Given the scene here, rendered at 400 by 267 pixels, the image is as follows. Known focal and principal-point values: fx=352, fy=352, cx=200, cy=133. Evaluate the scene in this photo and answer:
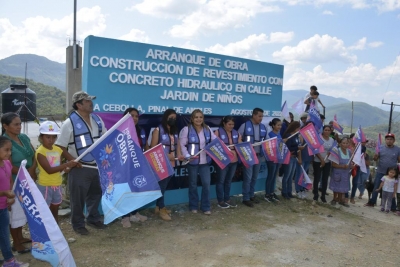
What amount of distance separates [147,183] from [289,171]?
4197mm

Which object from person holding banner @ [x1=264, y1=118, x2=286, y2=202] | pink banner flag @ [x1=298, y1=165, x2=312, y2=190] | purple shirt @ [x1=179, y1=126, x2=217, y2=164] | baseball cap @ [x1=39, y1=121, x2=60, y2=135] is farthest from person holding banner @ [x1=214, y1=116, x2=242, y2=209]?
baseball cap @ [x1=39, y1=121, x2=60, y2=135]

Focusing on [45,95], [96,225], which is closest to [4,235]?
[96,225]

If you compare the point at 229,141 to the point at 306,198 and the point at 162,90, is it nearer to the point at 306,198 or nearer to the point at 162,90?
the point at 162,90

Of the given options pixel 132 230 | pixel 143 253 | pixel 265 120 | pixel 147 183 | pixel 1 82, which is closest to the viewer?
pixel 147 183

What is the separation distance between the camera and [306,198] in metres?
8.02

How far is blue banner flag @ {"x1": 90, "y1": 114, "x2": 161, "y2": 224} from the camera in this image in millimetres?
4078

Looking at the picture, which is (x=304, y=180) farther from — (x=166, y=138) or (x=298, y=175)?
(x=166, y=138)

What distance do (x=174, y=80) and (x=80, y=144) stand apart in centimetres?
243

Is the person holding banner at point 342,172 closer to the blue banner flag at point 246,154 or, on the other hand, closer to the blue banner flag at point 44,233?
the blue banner flag at point 246,154

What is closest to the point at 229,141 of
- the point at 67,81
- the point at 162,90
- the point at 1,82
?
the point at 162,90

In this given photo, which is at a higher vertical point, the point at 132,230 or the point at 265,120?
the point at 265,120

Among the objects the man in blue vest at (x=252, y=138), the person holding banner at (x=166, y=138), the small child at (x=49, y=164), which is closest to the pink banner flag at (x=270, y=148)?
the man in blue vest at (x=252, y=138)

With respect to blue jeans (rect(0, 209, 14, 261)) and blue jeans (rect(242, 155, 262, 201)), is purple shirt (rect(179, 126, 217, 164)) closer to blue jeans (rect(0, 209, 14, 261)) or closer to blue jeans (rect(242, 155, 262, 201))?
blue jeans (rect(242, 155, 262, 201))

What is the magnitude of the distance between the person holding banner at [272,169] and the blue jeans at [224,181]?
3.26ft
